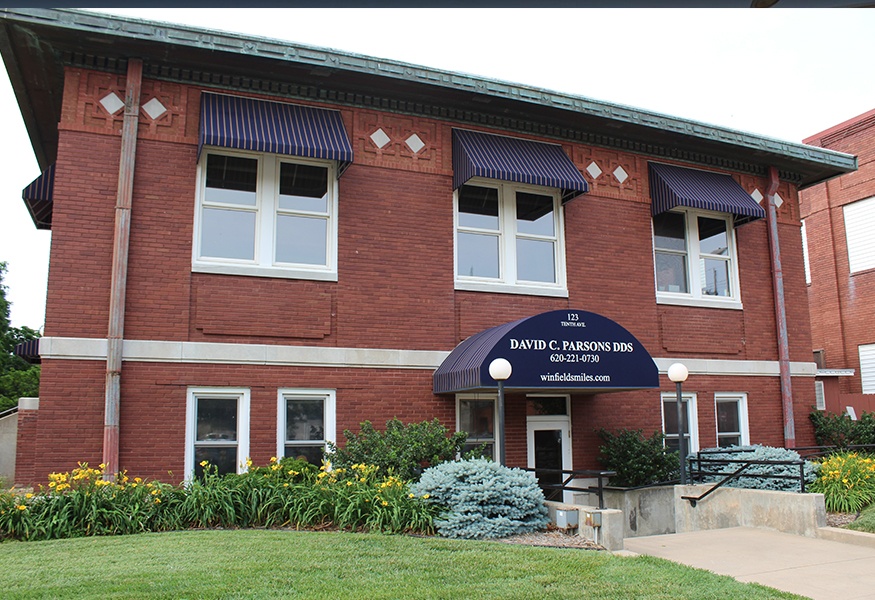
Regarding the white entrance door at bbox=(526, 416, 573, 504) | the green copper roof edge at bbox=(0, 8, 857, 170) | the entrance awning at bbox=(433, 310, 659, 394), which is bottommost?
the white entrance door at bbox=(526, 416, 573, 504)

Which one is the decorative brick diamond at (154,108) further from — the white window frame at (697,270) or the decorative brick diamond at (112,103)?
the white window frame at (697,270)

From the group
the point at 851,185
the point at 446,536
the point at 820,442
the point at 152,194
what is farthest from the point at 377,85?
the point at 851,185

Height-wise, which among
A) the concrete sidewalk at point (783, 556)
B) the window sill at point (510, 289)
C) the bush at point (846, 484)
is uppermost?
the window sill at point (510, 289)

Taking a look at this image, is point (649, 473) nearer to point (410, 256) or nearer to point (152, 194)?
point (410, 256)

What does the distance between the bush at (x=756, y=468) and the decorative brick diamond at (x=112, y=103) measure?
1179 cm

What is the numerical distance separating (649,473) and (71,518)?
9526 mm

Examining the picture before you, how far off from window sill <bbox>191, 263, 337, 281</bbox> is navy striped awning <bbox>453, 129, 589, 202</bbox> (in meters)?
3.15

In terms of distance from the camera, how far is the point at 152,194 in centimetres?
1219

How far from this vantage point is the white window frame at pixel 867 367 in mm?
25047

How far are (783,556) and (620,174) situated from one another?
848cm

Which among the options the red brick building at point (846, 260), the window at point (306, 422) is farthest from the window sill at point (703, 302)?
the red brick building at point (846, 260)

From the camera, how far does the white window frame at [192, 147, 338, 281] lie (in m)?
12.5

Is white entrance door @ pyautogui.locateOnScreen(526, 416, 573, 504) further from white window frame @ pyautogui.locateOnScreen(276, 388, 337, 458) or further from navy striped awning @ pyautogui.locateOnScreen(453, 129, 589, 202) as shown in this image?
navy striped awning @ pyautogui.locateOnScreen(453, 129, 589, 202)

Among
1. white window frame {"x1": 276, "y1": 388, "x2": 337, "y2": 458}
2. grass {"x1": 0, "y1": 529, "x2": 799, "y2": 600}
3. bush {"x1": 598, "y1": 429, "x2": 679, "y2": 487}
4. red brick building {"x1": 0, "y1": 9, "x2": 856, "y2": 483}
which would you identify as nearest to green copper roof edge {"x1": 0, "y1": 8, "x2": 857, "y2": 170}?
red brick building {"x1": 0, "y1": 9, "x2": 856, "y2": 483}
